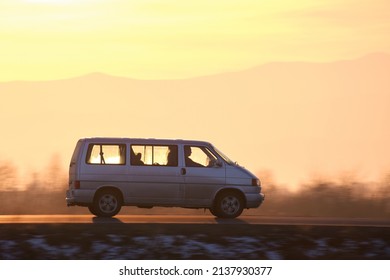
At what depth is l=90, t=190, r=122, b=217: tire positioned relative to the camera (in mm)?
31578

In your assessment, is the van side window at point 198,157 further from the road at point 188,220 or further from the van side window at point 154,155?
the road at point 188,220

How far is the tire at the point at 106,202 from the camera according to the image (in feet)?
104

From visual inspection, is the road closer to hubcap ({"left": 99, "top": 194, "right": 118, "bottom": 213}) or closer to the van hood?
hubcap ({"left": 99, "top": 194, "right": 118, "bottom": 213})

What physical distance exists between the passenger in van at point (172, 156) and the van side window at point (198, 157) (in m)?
0.27

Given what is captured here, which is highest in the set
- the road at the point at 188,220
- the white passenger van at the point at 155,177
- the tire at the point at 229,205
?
the white passenger van at the point at 155,177

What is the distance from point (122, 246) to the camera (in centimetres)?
2716

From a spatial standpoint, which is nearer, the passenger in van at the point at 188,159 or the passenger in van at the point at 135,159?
the passenger in van at the point at 135,159

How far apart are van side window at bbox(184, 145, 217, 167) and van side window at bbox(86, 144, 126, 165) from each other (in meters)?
1.59

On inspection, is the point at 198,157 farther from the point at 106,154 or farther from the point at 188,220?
the point at 106,154

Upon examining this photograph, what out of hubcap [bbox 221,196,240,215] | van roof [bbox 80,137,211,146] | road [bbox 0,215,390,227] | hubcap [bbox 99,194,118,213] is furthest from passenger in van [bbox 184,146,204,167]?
hubcap [bbox 99,194,118,213]

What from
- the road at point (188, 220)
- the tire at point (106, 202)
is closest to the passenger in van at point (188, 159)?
the road at point (188, 220)

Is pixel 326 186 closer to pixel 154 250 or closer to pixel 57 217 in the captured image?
pixel 57 217

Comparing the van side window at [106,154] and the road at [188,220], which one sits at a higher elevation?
the van side window at [106,154]

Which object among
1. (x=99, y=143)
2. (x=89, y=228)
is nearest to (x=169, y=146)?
(x=99, y=143)
